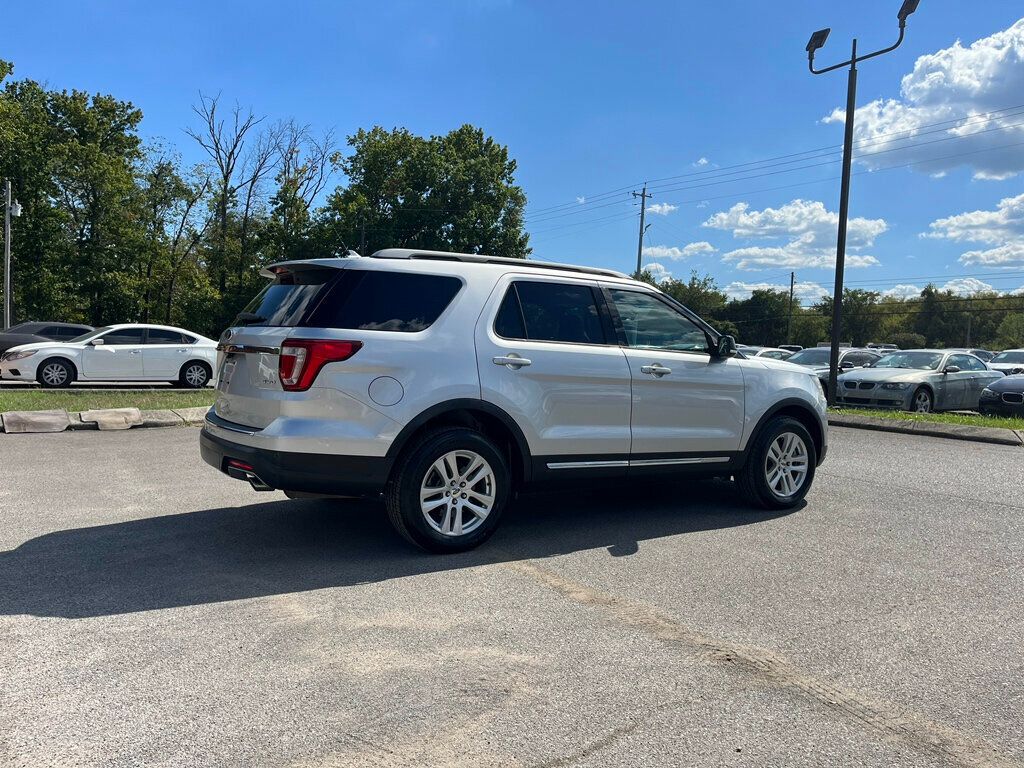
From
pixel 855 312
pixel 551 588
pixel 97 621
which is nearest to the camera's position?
pixel 97 621

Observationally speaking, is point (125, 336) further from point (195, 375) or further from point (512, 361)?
point (512, 361)

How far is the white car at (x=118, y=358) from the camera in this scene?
15.8m

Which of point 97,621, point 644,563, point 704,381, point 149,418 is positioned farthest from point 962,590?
point 149,418

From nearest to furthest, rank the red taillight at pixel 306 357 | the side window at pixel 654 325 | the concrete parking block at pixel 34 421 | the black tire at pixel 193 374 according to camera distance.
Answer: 1. the red taillight at pixel 306 357
2. the side window at pixel 654 325
3. the concrete parking block at pixel 34 421
4. the black tire at pixel 193 374

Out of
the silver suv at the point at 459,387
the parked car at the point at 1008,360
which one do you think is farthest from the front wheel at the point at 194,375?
the parked car at the point at 1008,360

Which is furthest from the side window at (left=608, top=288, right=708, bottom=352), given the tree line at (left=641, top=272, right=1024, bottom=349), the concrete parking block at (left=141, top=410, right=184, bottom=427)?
the tree line at (left=641, top=272, right=1024, bottom=349)

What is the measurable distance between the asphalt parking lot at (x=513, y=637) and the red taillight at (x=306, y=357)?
3.84 feet

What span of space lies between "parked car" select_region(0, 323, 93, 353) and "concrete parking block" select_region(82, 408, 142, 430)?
33.5ft

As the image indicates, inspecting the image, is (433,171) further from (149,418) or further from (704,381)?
(704,381)

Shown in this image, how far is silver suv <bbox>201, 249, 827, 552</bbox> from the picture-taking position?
461cm

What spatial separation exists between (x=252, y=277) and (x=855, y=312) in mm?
78594

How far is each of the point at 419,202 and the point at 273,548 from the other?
4288cm

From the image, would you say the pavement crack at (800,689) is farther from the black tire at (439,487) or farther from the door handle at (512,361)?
the door handle at (512,361)

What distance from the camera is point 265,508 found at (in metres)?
6.31
